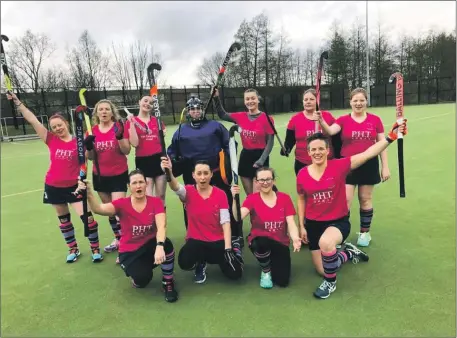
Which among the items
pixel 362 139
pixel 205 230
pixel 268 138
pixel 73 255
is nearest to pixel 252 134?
pixel 268 138

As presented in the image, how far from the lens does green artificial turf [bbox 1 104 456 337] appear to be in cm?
283

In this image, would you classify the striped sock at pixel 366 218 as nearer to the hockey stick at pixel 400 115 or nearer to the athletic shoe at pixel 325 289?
the hockey stick at pixel 400 115

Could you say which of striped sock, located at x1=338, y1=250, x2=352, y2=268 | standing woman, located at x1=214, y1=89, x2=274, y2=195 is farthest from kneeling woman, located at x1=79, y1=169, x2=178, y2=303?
striped sock, located at x1=338, y1=250, x2=352, y2=268

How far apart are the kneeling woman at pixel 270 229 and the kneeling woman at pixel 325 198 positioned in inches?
6.8

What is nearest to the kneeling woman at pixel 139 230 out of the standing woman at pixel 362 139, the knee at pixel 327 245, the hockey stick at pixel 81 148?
the hockey stick at pixel 81 148

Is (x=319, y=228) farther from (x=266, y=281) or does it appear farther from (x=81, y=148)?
(x=81, y=148)

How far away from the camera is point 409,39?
44500 millimetres

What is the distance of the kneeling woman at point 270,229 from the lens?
3451mm

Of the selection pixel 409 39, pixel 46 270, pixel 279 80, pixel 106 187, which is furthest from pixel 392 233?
pixel 409 39

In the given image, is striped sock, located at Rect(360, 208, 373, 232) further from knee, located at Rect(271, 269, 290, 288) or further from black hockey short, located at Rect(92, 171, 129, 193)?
black hockey short, located at Rect(92, 171, 129, 193)

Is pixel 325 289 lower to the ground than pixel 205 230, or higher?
lower

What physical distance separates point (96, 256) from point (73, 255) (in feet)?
0.94

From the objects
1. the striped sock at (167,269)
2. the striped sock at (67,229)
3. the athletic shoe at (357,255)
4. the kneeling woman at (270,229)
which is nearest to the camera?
the striped sock at (167,269)

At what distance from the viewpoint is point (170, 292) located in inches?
131
